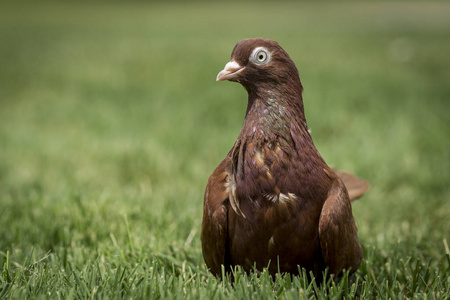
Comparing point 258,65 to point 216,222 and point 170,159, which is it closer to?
point 216,222

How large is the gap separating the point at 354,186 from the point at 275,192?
0.92 meters

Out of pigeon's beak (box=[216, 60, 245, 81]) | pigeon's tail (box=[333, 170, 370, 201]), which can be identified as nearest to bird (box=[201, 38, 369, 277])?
pigeon's beak (box=[216, 60, 245, 81])

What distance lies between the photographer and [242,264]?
250cm

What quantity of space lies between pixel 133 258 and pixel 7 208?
131cm

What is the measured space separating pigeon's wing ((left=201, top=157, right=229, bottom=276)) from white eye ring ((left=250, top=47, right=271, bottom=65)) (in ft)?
1.65

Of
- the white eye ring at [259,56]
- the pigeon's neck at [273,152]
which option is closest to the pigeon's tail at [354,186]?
the pigeon's neck at [273,152]

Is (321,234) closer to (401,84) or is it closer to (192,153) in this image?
(192,153)

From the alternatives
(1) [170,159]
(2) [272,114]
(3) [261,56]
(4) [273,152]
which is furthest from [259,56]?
(1) [170,159]

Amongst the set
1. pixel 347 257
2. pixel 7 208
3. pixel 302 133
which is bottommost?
pixel 7 208

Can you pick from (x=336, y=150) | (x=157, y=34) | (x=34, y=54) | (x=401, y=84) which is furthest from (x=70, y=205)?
(x=157, y=34)

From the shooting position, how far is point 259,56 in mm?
2393

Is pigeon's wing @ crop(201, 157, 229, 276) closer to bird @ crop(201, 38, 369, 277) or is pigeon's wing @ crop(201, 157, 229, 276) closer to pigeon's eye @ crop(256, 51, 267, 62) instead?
bird @ crop(201, 38, 369, 277)

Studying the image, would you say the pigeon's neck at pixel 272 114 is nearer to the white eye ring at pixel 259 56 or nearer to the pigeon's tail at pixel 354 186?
the white eye ring at pixel 259 56

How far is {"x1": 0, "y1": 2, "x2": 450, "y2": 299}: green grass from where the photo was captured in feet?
8.44
